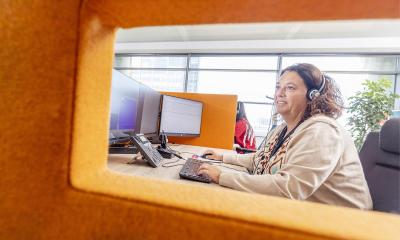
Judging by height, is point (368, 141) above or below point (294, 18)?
below

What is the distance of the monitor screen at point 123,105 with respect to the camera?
3.40ft

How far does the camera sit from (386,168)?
4.02 feet

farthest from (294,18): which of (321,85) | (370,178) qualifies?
(370,178)

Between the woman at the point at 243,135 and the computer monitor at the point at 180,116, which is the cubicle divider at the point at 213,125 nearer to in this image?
the computer monitor at the point at 180,116

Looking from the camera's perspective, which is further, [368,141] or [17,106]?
[368,141]

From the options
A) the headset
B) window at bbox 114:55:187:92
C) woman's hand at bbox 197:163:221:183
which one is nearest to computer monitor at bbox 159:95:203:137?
woman's hand at bbox 197:163:221:183

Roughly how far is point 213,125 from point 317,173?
4.54 ft

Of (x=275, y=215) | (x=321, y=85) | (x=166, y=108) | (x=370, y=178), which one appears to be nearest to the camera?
(x=275, y=215)

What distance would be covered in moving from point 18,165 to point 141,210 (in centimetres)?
18

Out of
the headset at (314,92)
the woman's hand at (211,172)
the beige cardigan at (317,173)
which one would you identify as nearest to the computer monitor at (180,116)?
the woman's hand at (211,172)

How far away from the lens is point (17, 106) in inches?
10.6

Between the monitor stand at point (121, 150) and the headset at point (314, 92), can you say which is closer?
the headset at point (314, 92)

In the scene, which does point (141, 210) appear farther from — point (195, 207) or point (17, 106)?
point (17, 106)

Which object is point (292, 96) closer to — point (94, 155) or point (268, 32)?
point (94, 155)
